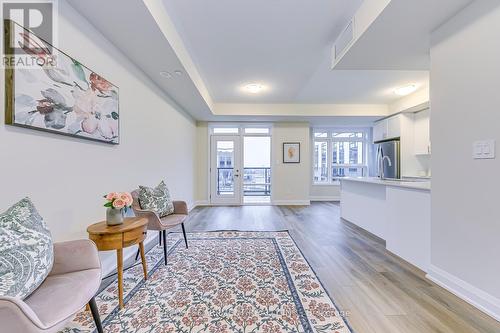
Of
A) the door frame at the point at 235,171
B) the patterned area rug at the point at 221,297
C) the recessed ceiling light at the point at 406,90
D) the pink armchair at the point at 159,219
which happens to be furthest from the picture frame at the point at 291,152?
the pink armchair at the point at 159,219

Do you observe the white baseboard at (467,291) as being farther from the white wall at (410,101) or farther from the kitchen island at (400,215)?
the white wall at (410,101)

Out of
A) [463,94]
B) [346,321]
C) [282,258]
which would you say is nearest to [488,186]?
[463,94]

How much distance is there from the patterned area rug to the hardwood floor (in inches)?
7.3

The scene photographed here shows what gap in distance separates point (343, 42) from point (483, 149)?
1.66 meters

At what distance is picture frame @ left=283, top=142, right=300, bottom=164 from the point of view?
6441mm

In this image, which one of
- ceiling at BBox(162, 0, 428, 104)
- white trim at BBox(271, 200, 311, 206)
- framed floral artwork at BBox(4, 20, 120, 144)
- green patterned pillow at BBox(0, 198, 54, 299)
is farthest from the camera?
white trim at BBox(271, 200, 311, 206)

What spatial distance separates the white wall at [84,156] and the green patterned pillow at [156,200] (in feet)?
0.79

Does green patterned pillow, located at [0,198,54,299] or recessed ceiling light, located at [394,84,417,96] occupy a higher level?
recessed ceiling light, located at [394,84,417,96]

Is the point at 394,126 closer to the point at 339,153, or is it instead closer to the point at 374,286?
the point at 339,153

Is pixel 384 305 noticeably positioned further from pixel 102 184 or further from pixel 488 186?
pixel 102 184

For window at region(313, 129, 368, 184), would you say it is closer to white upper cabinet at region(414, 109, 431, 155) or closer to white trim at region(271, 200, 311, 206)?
white trim at region(271, 200, 311, 206)

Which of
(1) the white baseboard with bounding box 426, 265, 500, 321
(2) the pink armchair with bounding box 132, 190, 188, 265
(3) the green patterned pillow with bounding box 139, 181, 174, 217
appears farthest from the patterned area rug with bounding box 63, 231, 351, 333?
(1) the white baseboard with bounding box 426, 265, 500, 321

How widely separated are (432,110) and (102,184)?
130 inches

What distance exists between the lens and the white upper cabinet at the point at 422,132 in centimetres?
484
